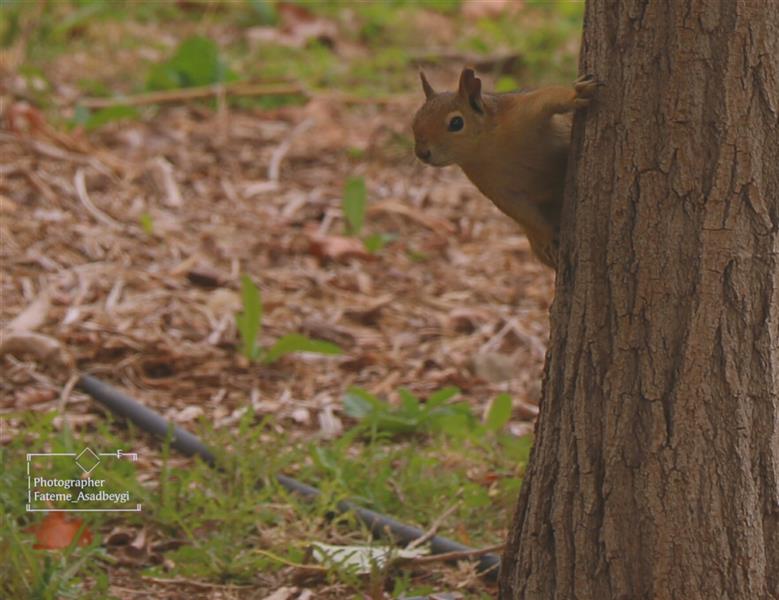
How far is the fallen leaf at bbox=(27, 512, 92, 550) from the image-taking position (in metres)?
3.11

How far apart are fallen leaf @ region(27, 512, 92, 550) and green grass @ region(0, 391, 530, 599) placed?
0.04m

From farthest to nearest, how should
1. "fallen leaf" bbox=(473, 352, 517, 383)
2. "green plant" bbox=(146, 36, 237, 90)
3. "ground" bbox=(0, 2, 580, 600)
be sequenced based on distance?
"green plant" bbox=(146, 36, 237, 90)
"fallen leaf" bbox=(473, 352, 517, 383)
"ground" bbox=(0, 2, 580, 600)

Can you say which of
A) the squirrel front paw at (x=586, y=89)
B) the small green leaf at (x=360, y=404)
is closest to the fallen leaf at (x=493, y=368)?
the small green leaf at (x=360, y=404)

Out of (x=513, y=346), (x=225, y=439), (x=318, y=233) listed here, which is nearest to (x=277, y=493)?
(x=225, y=439)

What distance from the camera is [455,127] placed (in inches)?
118

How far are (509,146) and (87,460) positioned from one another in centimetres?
149

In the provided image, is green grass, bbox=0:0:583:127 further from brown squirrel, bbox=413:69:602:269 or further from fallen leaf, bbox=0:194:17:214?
brown squirrel, bbox=413:69:602:269

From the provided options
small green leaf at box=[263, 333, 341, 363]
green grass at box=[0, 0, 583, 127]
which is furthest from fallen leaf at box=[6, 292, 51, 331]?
green grass at box=[0, 0, 583, 127]

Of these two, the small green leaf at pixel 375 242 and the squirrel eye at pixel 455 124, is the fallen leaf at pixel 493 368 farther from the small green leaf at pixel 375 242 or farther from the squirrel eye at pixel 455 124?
the squirrel eye at pixel 455 124

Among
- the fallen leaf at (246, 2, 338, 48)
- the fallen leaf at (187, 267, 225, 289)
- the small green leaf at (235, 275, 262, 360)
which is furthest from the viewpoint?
the fallen leaf at (246, 2, 338, 48)

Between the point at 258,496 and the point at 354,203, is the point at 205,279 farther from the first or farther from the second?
the point at 258,496

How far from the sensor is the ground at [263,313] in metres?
3.32

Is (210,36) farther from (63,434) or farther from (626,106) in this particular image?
(626,106)

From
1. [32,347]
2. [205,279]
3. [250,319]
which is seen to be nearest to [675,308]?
[250,319]
